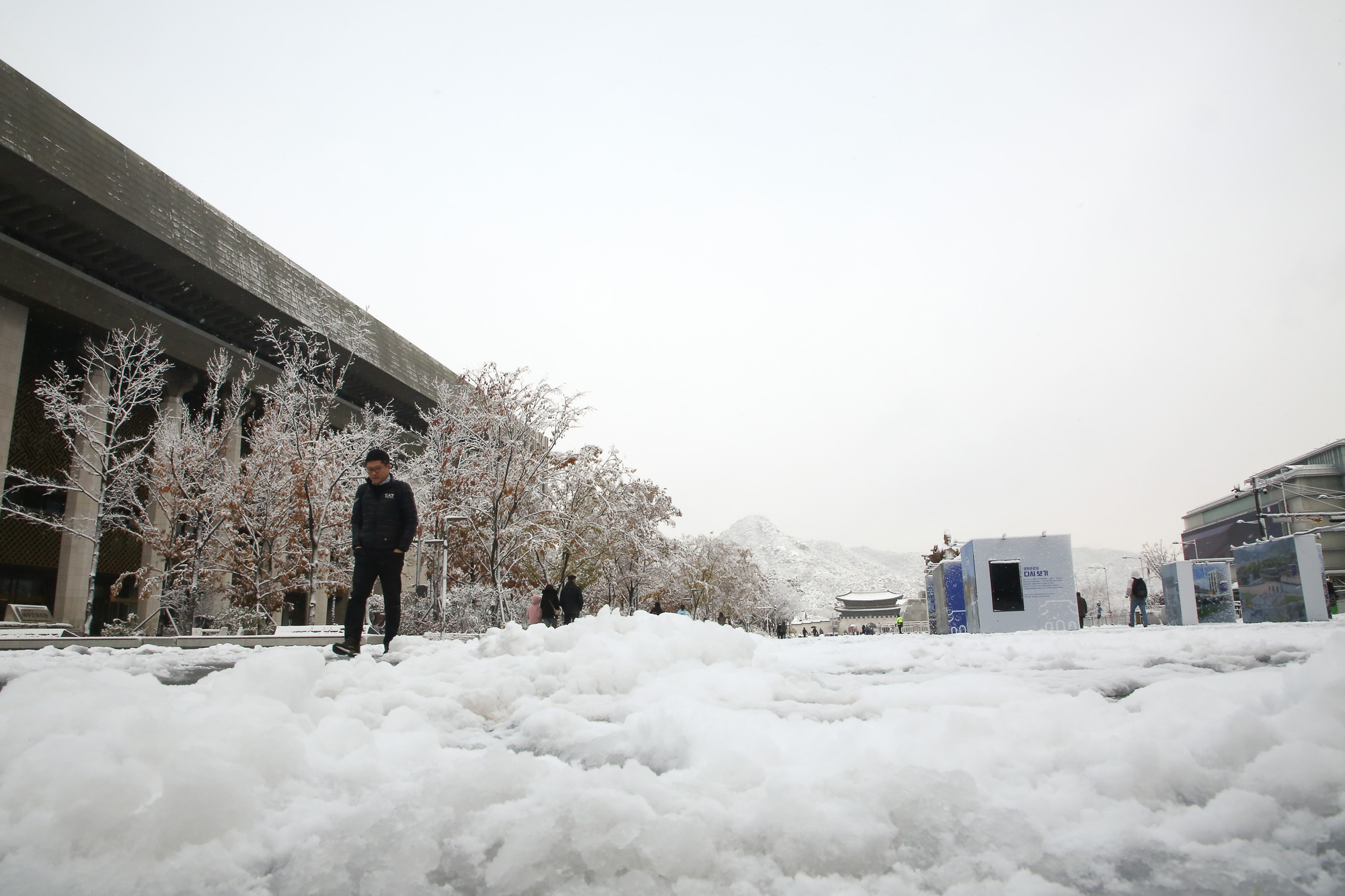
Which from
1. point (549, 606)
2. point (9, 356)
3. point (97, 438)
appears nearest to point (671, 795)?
point (549, 606)

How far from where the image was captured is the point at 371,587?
681 centimetres

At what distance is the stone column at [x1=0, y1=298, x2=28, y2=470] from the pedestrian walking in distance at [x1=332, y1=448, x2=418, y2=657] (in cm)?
2261

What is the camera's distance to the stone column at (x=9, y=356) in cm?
2342

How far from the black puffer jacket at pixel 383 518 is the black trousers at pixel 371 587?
85 millimetres

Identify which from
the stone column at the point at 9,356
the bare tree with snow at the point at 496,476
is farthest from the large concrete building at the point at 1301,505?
the stone column at the point at 9,356

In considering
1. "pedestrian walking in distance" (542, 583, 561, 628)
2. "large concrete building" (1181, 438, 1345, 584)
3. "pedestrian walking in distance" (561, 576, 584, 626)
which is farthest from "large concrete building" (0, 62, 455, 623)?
"large concrete building" (1181, 438, 1345, 584)

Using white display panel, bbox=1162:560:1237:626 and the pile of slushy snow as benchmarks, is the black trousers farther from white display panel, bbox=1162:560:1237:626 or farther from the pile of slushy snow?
white display panel, bbox=1162:560:1237:626

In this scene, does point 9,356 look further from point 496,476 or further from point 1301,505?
point 1301,505

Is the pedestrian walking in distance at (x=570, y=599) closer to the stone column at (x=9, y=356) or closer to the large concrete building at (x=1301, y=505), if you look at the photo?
the stone column at (x=9, y=356)

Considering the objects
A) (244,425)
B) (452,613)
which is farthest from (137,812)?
(244,425)

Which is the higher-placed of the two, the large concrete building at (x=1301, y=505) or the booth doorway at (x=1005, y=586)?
the large concrete building at (x=1301, y=505)

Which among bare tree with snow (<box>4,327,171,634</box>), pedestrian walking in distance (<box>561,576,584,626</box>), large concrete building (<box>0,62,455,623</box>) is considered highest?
large concrete building (<box>0,62,455,623</box>)

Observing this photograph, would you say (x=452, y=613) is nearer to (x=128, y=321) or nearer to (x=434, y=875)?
(x=128, y=321)

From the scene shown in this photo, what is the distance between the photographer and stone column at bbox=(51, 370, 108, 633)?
25.4m
